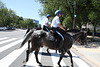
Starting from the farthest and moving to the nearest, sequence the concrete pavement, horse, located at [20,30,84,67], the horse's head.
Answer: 1. the concrete pavement
2. the horse's head
3. horse, located at [20,30,84,67]

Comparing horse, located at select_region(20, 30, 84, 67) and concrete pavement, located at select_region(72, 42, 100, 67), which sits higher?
horse, located at select_region(20, 30, 84, 67)

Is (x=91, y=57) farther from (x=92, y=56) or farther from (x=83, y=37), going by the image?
(x=83, y=37)

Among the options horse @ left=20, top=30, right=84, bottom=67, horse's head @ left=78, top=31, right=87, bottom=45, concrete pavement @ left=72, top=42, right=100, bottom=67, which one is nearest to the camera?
horse @ left=20, top=30, right=84, bottom=67

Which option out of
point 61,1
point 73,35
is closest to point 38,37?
point 73,35

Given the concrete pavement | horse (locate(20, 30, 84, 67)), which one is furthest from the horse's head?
the concrete pavement

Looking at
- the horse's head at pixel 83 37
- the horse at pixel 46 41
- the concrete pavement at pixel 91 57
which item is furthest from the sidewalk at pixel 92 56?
the horse at pixel 46 41

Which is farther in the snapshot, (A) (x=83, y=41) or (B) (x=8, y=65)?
(A) (x=83, y=41)

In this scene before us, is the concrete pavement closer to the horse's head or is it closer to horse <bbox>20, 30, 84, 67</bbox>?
the horse's head

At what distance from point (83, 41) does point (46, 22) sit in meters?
2.35

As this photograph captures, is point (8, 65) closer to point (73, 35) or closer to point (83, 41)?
point (73, 35)

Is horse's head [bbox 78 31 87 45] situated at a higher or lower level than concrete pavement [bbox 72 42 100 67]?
higher

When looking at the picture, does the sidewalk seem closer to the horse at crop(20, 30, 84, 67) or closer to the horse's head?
the horse's head

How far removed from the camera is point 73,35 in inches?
213

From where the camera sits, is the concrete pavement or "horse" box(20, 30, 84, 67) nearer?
"horse" box(20, 30, 84, 67)
